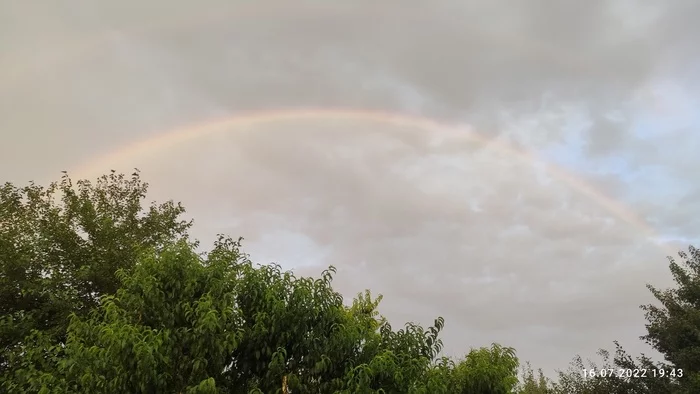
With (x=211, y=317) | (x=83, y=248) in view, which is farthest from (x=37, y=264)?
(x=211, y=317)

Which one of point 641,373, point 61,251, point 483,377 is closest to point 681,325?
point 641,373

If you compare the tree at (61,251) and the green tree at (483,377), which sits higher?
the tree at (61,251)

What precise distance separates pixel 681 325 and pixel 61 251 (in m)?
26.7

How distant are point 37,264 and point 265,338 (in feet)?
42.4

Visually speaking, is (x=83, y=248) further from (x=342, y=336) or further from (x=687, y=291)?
(x=687, y=291)

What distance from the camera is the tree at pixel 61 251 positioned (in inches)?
627

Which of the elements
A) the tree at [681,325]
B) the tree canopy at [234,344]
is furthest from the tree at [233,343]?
the tree at [681,325]

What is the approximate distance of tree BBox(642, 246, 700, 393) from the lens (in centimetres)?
2222

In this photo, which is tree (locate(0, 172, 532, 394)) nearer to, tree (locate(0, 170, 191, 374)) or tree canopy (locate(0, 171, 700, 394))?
tree canopy (locate(0, 171, 700, 394))

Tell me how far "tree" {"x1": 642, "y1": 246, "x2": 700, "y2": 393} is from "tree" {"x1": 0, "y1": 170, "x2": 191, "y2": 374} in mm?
22822

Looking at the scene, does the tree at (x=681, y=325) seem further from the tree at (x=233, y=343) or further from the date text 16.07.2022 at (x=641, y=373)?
the tree at (x=233, y=343)

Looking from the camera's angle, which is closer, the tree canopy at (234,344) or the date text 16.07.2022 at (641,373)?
the tree canopy at (234,344)

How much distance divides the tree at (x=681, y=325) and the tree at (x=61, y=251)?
2282cm


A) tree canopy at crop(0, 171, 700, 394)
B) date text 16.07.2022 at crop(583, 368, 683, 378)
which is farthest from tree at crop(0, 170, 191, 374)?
date text 16.07.2022 at crop(583, 368, 683, 378)
